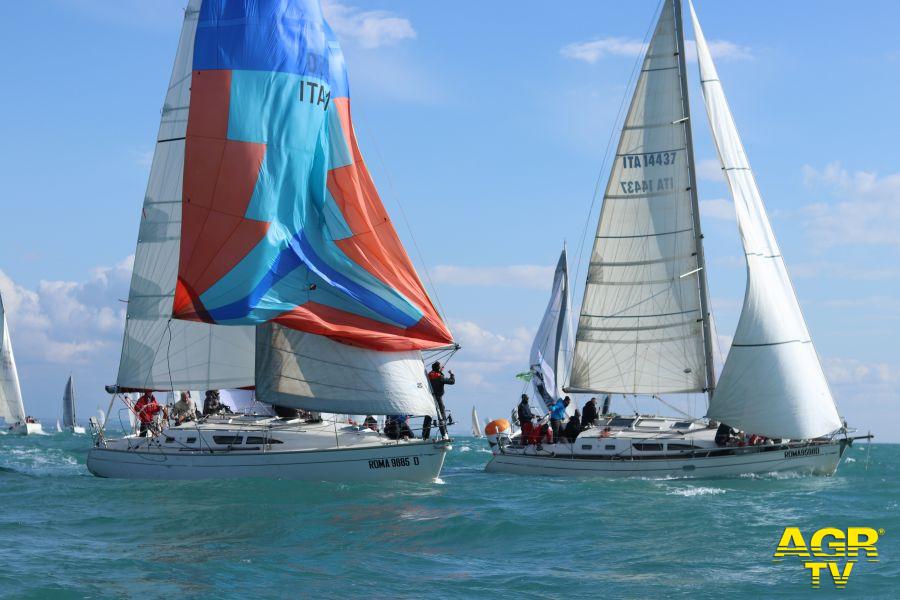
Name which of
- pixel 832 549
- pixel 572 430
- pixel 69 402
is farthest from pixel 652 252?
pixel 69 402

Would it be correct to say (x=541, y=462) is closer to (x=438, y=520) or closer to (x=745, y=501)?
(x=745, y=501)

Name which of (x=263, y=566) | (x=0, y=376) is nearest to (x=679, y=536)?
(x=263, y=566)

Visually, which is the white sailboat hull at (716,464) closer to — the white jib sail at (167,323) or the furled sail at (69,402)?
the white jib sail at (167,323)

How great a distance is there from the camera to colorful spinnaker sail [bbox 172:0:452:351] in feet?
93.4

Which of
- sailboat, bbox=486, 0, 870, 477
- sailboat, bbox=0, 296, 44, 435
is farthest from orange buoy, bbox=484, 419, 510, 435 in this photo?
sailboat, bbox=0, 296, 44, 435

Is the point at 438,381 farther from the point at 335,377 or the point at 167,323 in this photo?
the point at 167,323

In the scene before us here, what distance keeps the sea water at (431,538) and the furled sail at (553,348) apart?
69.0 ft

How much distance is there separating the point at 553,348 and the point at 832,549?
32593mm

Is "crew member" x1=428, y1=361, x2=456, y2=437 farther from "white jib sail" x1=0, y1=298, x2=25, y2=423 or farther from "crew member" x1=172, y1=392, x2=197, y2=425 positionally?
"white jib sail" x1=0, y1=298, x2=25, y2=423

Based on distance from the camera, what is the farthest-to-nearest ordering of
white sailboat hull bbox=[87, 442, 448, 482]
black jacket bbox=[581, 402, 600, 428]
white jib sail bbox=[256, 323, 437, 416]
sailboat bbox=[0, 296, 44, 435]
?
sailboat bbox=[0, 296, 44, 435], black jacket bbox=[581, 402, 600, 428], white jib sail bbox=[256, 323, 437, 416], white sailboat hull bbox=[87, 442, 448, 482]

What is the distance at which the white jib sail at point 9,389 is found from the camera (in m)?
78.9

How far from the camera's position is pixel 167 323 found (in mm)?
30984

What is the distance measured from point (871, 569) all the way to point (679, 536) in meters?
3.98

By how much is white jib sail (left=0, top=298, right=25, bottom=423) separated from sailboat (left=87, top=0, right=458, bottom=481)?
2096 inches
